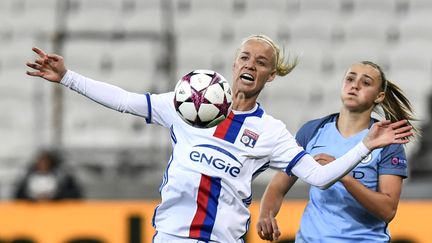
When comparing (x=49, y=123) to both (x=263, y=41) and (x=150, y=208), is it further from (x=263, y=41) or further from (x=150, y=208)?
(x=263, y=41)

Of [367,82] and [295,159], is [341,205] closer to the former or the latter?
[295,159]

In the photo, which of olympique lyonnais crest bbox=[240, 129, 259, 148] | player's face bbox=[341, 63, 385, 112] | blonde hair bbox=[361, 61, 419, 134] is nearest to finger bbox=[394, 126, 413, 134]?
player's face bbox=[341, 63, 385, 112]

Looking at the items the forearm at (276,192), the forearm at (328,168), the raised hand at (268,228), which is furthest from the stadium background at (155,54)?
the forearm at (328,168)

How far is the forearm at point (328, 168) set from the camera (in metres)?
4.70

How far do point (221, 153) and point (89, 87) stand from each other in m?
0.70

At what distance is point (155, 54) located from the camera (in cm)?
1231

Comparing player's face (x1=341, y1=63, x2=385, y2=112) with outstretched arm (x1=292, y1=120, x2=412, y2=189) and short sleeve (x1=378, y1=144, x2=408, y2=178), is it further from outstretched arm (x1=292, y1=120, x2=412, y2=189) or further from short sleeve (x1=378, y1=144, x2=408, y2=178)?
outstretched arm (x1=292, y1=120, x2=412, y2=189)

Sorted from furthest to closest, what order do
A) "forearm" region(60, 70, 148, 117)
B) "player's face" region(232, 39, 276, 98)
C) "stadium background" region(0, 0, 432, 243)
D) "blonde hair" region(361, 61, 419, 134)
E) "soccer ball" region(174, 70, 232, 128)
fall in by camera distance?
"stadium background" region(0, 0, 432, 243)
"blonde hair" region(361, 61, 419, 134)
"player's face" region(232, 39, 276, 98)
"forearm" region(60, 70, 148, 117)
"soccer ball" region(174, 70, 232, 128)

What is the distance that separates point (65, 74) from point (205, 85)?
2.22 ft

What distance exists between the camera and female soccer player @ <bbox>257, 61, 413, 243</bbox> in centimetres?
499

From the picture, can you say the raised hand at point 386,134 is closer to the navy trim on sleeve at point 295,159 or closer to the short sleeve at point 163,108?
the navy trim on sleeve at point 295,159

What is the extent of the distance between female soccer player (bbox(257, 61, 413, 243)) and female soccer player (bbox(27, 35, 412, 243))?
19 centimetres

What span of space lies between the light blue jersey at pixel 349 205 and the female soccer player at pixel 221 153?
0.27 m

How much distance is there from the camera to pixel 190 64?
12961mm
